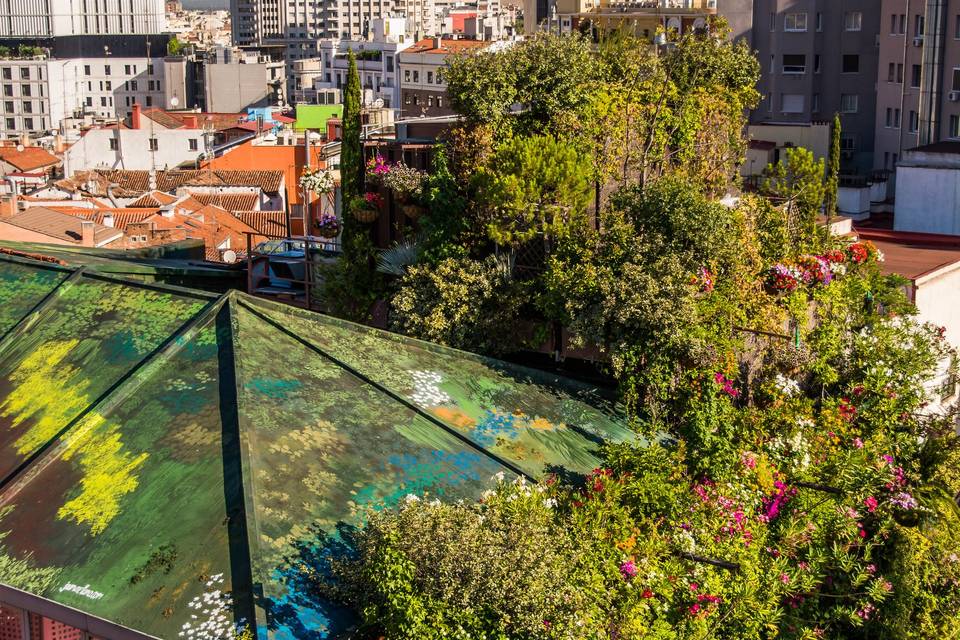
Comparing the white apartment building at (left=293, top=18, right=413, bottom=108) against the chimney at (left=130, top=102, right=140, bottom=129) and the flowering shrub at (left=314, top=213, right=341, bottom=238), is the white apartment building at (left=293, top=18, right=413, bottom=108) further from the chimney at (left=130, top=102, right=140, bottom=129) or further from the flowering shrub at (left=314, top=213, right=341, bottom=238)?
the flowering shrub at (left=314, top=213, right=341, bottom=238)

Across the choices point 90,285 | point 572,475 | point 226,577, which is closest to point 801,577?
point 572,475

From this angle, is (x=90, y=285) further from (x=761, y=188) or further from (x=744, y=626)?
(x=761, y=188)

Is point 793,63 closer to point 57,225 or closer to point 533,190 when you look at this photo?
point 57,225

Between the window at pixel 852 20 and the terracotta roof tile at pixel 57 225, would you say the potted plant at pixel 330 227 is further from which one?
the window at pixel 852 20

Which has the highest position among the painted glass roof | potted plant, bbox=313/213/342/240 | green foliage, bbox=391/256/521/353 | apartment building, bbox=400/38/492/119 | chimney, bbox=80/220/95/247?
apartment building, bbox=400/38/492/119

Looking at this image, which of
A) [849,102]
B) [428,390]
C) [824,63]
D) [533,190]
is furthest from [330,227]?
[824,63]

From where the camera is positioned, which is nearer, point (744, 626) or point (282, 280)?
point (744, 626)

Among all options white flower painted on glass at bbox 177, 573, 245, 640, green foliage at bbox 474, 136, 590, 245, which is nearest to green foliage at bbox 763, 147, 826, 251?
green foliage at bbox 474, 136, 590, 245
